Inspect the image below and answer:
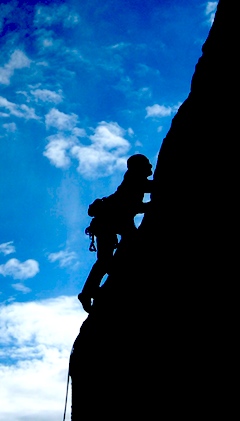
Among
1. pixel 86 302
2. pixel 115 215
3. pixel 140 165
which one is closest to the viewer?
pixel 140 165

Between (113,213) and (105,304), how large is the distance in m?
1.68

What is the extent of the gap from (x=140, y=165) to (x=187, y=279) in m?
2.80

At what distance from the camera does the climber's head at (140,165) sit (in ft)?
18.8

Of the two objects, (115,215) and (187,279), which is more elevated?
(115,215)

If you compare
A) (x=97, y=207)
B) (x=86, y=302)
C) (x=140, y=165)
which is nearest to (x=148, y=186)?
(x=140, y=165)

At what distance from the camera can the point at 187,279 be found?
3.46m

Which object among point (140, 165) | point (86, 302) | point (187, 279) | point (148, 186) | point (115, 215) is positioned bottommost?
point (187, 279)

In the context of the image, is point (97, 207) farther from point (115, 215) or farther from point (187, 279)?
point (187, 279)

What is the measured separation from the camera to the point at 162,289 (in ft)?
12.6

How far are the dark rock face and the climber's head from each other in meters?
0.75

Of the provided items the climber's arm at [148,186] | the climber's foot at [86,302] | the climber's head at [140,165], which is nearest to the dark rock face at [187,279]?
the climber's arm at [148,186]

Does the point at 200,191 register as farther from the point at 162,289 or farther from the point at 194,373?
the point at 194,373

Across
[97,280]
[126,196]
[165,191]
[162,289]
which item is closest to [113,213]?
[126,196]

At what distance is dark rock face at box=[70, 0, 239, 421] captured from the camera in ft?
9.73
